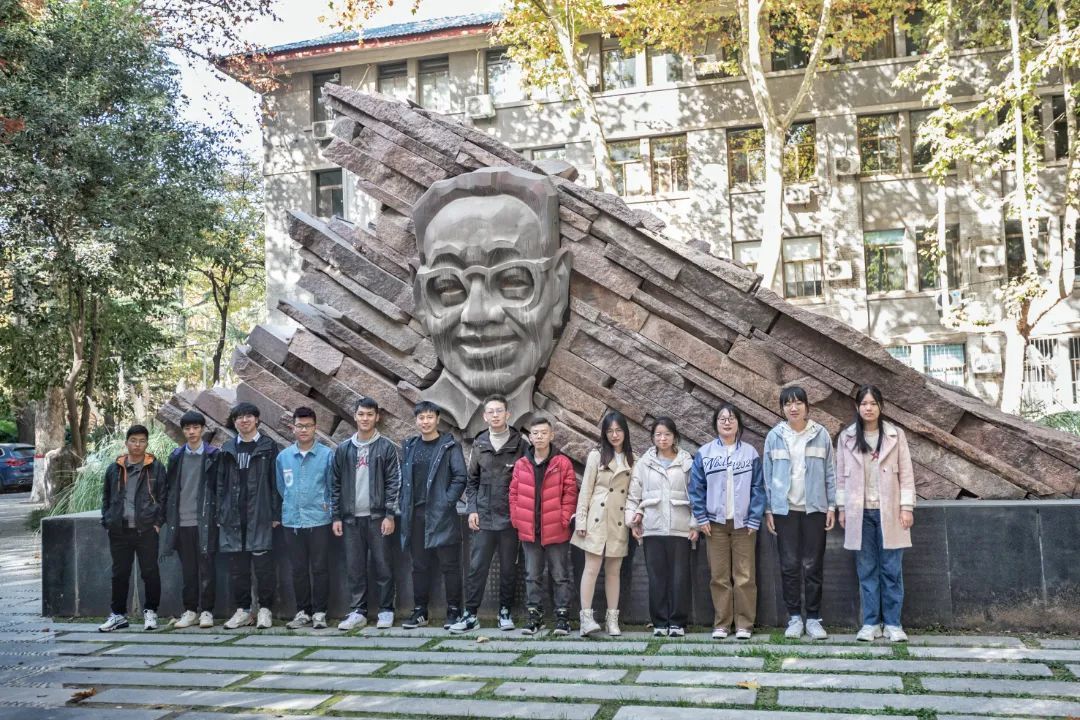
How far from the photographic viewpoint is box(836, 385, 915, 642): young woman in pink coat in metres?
6.54

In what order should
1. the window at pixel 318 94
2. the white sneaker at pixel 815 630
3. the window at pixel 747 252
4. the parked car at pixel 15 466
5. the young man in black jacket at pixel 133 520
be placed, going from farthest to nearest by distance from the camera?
1. the parked car at pixel 15 466
2. the window at pixel 318 94
3. the window at pixel 747 252
4. the young man in black jacket at pixel 133 520
5. the white sneaker at pixel 815 630

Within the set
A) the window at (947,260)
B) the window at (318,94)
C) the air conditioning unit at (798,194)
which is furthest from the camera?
the window at (318,94)

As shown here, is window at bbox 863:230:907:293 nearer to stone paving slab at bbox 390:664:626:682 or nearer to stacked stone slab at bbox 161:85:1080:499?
stacked stone slab at bbox 161:85:1080:499

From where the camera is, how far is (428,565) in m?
7.54

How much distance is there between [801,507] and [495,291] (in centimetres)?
294

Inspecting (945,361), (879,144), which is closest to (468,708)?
(945,361)

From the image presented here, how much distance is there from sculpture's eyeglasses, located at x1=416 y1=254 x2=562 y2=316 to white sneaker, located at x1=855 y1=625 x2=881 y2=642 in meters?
3.46

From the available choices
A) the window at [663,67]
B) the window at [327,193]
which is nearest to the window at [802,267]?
the window at [663,67]

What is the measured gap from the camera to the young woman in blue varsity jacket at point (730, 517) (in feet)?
22.5

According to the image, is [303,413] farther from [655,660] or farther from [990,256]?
[990,256]

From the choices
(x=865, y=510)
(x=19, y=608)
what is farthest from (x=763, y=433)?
(x=19, y=608)

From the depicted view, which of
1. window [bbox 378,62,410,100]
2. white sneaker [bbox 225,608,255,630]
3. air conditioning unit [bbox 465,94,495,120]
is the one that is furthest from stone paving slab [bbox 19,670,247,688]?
window [bbox 378,62,410,100]

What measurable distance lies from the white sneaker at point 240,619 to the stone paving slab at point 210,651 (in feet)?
2.05

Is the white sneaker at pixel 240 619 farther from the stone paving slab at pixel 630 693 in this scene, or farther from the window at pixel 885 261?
the window at pixel 885 261
